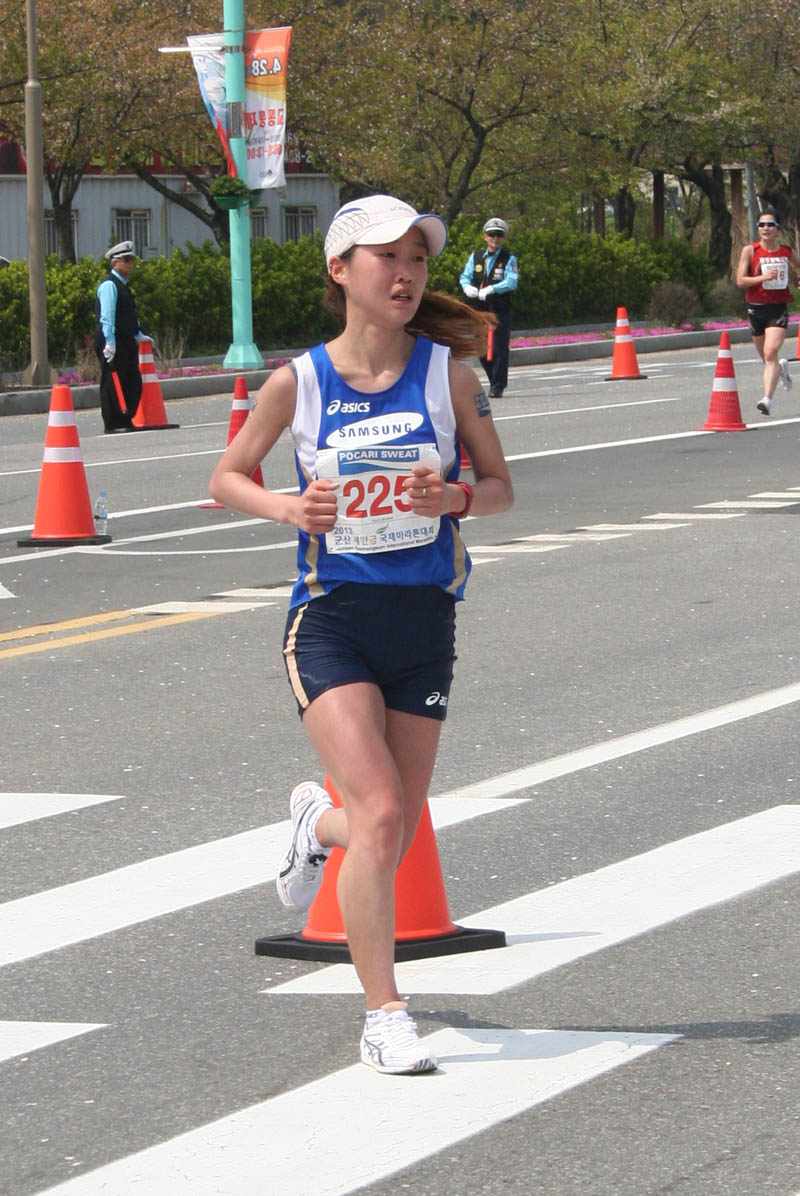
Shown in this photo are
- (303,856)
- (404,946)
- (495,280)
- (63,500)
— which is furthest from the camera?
(495,280)

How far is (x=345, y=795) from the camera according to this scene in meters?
4.47

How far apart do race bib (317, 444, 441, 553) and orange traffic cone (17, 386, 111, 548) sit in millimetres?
8795

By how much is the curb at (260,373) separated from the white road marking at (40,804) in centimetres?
1755

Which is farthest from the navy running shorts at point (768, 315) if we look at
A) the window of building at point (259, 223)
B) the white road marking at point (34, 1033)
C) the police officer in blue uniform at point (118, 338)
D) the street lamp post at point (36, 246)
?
the window of building at point (259, 223)

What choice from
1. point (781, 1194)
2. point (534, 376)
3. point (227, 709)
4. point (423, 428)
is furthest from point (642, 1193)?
point (534, 376)

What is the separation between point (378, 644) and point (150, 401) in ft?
59.6

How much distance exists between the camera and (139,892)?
5836mm

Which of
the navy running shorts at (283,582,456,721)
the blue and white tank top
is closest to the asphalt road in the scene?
the navy running shorts at (283,582,456,721)

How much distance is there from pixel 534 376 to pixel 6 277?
23.7ft

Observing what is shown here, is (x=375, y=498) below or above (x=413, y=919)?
above

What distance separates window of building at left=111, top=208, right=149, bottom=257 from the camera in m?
54.9

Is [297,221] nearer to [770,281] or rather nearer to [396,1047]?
[770,281]

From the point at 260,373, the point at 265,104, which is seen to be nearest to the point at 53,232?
the point at 265,104

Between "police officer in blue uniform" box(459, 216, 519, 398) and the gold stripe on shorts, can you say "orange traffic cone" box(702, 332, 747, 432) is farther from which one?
the gold stripe on shorts
